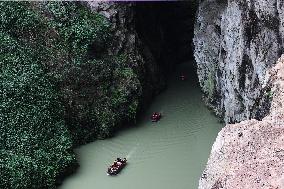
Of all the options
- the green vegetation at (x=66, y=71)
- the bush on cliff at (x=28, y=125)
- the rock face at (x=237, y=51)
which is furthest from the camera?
the green vegetation at (x=66, y=71)

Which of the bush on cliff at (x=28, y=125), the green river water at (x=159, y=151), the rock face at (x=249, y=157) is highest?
the rock face at (x=249, y=157)

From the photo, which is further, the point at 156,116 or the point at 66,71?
the point at 156,116

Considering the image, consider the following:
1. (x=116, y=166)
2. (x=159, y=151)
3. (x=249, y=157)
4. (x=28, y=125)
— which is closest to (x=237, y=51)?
(x=159, y=151)

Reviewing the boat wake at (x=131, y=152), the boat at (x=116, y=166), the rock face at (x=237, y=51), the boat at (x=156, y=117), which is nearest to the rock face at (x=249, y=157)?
the rock face at (x=237, y=51)

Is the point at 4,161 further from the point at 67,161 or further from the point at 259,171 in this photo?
the point at 259,171

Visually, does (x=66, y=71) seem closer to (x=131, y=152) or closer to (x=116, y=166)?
(x=131, y=152)

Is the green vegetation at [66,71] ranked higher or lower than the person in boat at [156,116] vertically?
higher

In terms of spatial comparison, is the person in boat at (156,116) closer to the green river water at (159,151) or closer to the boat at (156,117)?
the boat at (156,117)

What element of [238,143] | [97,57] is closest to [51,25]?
[97,57]
